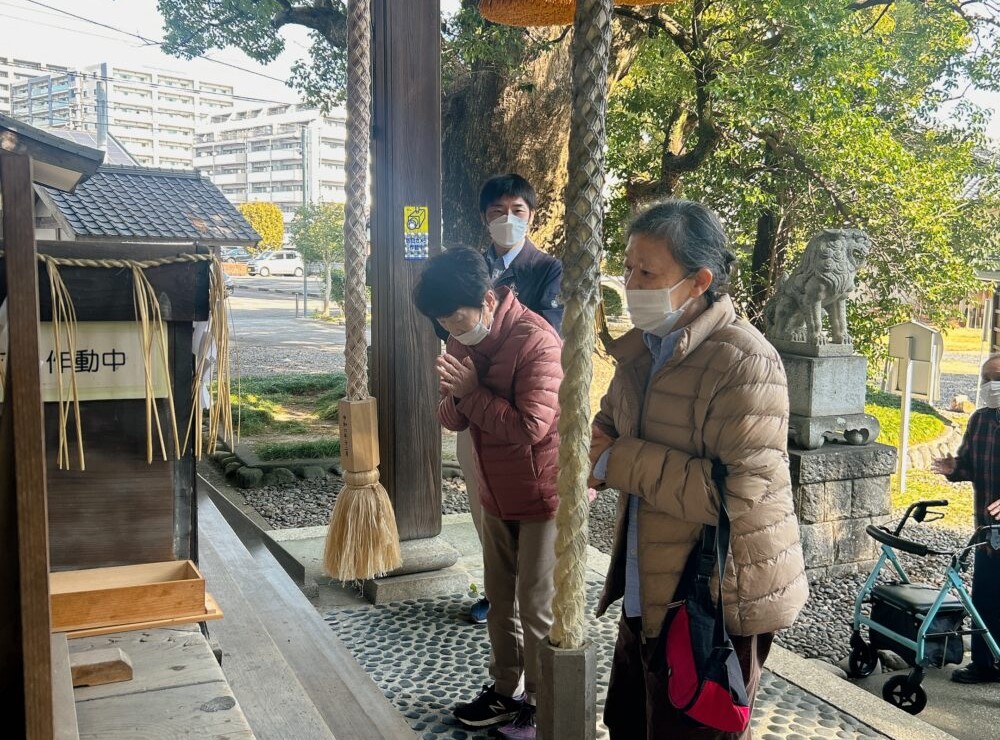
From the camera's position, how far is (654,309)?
1.90 meters

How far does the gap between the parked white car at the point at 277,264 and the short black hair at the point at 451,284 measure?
32.0 meters

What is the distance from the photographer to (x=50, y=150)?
5.50 feet

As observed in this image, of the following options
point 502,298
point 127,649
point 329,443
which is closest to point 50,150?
point 127,649

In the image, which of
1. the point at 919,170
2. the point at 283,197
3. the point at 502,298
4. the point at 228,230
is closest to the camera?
the point at 502,298

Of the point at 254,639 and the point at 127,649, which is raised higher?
the point at 127,649

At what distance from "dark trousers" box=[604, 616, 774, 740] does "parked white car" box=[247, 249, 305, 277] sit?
32.8 meters

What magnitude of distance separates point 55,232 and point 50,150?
7.96m

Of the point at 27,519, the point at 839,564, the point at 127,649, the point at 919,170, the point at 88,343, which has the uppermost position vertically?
the point at 919,170

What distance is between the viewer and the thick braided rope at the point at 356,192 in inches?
126

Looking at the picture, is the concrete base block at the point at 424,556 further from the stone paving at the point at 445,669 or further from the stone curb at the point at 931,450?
the stone curb at the point at 931,450

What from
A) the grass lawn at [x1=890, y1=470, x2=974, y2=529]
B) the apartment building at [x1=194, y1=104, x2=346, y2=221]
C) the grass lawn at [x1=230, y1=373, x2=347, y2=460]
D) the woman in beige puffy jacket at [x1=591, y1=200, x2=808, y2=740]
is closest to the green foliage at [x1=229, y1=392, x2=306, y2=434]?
the grass lawn at [x1=230, y1=373, x2=347, y2=460]

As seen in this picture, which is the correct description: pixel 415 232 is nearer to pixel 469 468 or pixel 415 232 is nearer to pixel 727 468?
pixel 469 468

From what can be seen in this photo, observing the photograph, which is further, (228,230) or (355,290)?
(228,230)

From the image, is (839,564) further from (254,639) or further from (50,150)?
(50,150)
